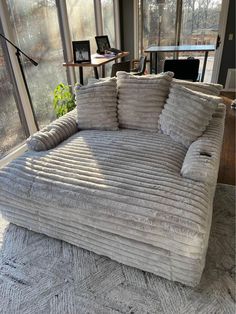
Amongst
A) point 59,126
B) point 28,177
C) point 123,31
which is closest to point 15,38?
point 59,126

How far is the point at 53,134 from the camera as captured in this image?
6.35ft

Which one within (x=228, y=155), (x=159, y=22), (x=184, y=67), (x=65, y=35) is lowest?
(x=228, y=155)

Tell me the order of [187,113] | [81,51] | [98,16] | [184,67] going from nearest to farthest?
[187,113]
[81,51]
[184,67]
[98,16]

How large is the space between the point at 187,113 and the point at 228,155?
1.14 meters

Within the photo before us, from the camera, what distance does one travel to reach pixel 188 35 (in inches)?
199

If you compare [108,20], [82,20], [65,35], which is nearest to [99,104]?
[65,35]

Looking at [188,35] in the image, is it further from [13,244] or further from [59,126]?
[13,244]

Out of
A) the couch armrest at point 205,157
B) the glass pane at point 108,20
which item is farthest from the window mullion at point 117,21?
the couch armrest at point 205,157

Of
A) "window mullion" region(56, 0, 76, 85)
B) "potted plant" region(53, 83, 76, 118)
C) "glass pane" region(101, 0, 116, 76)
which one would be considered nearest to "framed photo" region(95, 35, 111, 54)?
"window mullion" region(56, 0, 76, 85)

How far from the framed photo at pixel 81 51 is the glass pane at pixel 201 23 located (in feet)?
9.67

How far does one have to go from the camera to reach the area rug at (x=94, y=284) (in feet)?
4.06

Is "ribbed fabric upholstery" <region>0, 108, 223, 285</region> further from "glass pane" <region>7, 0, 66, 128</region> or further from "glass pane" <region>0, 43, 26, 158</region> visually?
"glass pane" <region>7, 0, 66, 128</region>

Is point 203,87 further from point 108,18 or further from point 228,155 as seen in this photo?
point 108,18

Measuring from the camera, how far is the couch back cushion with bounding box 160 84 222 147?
1.70 m
